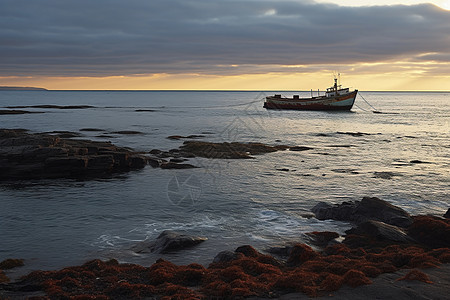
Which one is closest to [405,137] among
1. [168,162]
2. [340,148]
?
[340,148]

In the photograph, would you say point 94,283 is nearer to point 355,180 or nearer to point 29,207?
point 29,207

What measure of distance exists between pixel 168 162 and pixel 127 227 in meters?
19.4

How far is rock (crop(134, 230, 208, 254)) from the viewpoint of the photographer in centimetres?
1750

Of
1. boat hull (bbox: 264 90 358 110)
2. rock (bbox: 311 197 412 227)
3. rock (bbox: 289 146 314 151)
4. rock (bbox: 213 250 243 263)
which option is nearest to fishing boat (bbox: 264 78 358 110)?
boat hull (bbox: 264 90 358 110)

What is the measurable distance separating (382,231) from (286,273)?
6.54 m

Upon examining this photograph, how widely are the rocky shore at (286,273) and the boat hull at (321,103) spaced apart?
113640 mm

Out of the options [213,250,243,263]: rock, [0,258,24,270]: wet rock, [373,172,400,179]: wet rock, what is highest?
[373,172,400,179]: wet rock

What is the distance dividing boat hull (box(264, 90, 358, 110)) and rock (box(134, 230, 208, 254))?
114 m

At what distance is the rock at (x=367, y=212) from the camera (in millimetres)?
20525

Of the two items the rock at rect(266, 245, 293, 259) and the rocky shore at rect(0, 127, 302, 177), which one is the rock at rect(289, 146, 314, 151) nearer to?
the rocky shore at rect(0, 127, 302, 177)

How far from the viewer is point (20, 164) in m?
32.4

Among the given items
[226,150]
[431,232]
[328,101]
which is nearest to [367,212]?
[431,232]

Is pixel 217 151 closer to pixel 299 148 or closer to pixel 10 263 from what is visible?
pixel 299 148

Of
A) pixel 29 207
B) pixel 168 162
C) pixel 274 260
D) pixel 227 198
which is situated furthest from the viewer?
pixel 168 162
